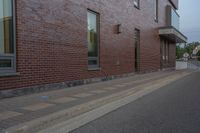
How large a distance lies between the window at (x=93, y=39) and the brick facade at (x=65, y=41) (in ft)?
1.05

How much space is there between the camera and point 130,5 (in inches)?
743

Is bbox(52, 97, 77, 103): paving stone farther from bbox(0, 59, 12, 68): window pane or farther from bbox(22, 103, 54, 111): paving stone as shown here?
bbox(0, 59, 12, 68): window pane

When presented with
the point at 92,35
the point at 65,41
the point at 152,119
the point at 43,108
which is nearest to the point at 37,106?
the point at 43,108

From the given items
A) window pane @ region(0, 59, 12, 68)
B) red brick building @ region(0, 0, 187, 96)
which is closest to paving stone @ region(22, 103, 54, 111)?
red brick building @ region(0, 0, 187, 96)

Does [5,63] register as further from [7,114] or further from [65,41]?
[65,41]

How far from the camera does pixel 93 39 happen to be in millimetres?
14000

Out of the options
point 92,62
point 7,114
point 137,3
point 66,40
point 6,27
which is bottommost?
point 7,114

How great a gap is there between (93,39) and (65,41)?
296 centimetres

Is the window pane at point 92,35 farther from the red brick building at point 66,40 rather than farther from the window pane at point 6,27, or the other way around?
the window pane at point 6,27

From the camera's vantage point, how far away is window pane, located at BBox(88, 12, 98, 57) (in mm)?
13594

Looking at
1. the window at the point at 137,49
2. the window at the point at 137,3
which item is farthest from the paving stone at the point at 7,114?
the window at the point at 137,3

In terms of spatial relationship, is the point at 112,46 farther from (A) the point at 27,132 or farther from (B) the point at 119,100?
(A) the point at 27,132

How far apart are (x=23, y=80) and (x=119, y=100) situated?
10.1ft

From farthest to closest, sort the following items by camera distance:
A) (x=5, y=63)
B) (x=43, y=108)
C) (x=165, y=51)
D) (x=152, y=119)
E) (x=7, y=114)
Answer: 1. (x=165, y=51)
2. (x=5, y=63)
3. (x=43, y=108)
4. (x=152, y=119)
5. (x=7, y=114)
